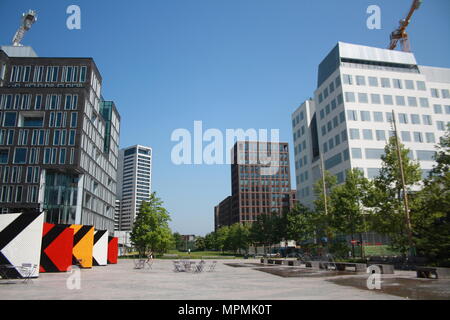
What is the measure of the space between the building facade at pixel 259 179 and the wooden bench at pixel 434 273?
144 m

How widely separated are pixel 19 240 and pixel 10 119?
5290 centimetres

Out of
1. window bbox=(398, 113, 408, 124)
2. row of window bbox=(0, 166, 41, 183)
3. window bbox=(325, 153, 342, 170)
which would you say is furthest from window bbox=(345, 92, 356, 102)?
row of window bbox=(0, 166, 41, 183)

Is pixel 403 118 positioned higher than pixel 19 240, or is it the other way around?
pixel 403 118

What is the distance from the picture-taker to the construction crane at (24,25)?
9962 cm

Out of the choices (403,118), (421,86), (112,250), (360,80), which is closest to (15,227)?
(112,250)

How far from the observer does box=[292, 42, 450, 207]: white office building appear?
6041cm

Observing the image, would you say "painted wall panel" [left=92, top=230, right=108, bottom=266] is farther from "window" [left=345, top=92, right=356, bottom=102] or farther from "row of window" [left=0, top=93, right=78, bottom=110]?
"window" [left=345, top=92, right=356, bottom=102]

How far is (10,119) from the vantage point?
63.8 metres

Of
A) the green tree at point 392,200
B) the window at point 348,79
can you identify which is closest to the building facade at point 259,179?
the window at point 348,79

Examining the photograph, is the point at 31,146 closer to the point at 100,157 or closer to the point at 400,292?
the point at 100,157

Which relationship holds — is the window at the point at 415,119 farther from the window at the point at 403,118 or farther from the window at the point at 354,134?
the window at the point at 354,134

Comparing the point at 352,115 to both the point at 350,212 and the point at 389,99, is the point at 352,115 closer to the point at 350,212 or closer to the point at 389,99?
the point at 389,99

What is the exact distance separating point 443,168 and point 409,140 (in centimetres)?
4013

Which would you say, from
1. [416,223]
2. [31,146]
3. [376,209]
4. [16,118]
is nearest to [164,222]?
[31,146]
